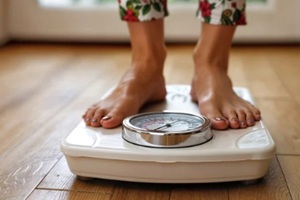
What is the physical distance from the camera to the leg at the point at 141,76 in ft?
3.09

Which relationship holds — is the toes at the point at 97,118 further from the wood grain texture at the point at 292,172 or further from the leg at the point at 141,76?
the wood grain texture at the point at 292,172

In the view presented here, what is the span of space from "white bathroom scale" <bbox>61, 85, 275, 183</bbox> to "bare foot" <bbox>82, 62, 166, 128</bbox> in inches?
3.1

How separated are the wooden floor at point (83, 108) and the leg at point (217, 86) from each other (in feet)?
0.34

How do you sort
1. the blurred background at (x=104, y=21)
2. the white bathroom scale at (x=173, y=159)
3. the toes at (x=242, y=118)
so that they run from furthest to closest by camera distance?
1. the blurred background at (x=104, y=21)
2. the toes at (x=242, y=118)
3. the white bathroom scale at (x=173, y=159)

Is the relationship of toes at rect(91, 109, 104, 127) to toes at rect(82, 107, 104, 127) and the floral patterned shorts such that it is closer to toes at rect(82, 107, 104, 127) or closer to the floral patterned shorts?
toes at rect(82, 107, 104, 127)

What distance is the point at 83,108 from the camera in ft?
3.95

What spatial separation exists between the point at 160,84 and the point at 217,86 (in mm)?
138

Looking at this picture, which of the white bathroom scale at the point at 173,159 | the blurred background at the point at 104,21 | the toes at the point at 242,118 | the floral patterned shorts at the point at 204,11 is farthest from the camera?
the blurred background at the point at 104,21

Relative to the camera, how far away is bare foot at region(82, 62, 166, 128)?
884 millimetres

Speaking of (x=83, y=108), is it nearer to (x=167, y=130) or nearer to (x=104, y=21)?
(x=167, y=130)

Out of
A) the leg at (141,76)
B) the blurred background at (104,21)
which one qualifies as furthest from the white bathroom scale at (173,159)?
the blurred background at (104,21)

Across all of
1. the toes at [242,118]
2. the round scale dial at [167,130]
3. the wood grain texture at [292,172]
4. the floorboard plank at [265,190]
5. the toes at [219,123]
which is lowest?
the wood grain texture at [292,172]

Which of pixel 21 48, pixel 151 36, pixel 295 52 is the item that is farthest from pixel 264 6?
pixel 151 36

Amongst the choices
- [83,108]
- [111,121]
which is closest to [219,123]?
[111,121]
